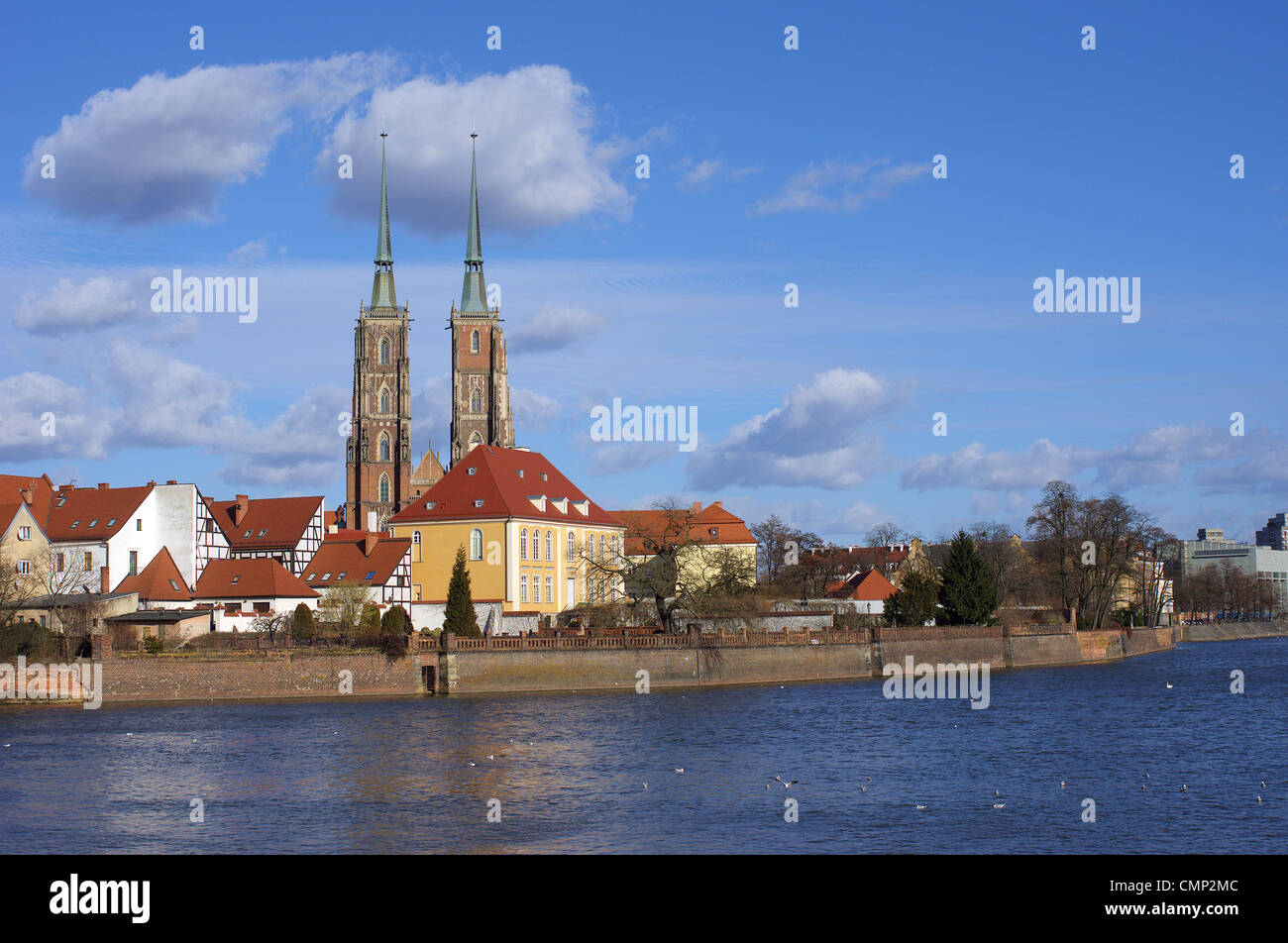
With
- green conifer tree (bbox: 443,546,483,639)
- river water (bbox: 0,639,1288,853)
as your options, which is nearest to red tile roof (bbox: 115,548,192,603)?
green conifer tree (bbox: 443,546,483,639)

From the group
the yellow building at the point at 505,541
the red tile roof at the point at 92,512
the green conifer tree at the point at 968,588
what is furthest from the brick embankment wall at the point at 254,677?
the green conifer tree at the point at 968,588

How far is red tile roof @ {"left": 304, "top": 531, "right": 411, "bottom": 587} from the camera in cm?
7831

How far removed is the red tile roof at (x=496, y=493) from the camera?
79938 mm

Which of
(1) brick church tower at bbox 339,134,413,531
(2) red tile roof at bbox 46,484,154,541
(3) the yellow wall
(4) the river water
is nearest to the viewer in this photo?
(4) the river water

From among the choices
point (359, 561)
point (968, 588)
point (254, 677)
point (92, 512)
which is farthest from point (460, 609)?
point (968, 588)

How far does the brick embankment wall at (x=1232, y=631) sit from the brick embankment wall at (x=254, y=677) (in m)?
93.2

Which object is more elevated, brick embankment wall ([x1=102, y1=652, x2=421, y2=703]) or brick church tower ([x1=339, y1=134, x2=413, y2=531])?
brick church tower ([x1=339, y1=134, x2=413, y2=531])

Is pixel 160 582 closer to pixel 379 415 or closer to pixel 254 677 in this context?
pixel 254 677

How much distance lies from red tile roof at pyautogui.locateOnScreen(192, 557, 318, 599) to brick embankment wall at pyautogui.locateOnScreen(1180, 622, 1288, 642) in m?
90.3

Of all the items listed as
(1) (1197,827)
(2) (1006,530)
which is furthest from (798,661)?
(2) (1006,530)

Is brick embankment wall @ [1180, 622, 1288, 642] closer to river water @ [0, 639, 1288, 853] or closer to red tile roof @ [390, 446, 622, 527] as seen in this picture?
red tile roof @ [390, 446, 622, 527]
